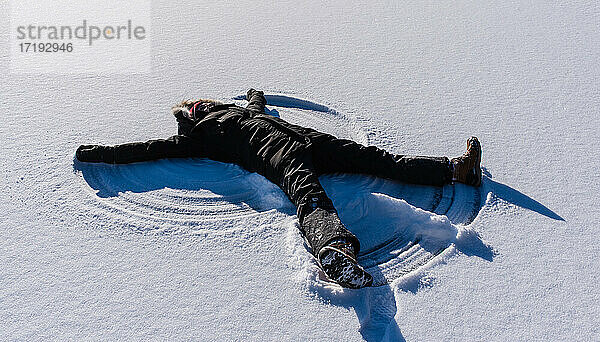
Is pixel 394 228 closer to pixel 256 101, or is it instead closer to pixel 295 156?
pixel 295 156

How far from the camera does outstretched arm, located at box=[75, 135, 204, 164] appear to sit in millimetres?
2896

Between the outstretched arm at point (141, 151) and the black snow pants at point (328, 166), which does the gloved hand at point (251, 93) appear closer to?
the outstretched arm at point (141, 151)

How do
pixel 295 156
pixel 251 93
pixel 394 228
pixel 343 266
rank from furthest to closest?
pixel 251 93 → pixel 295 156 → pixel 394 228 → pixel 343 266

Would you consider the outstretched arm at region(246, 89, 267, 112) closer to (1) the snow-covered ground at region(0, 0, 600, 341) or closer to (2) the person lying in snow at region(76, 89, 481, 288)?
(2) the person lying in snow at region(76, 89, 481, 288)

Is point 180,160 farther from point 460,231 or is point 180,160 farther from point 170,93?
point 460,231

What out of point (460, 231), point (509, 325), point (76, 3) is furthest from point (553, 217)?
point (76, 3)

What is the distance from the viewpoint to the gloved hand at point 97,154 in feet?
9.50

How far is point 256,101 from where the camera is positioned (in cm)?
327

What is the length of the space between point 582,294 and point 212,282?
4.25 ft

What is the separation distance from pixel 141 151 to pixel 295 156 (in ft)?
2.68

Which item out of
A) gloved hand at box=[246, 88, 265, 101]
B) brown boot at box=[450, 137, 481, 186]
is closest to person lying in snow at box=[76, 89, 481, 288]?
brown boot at box=[450, 137, 481, 186]

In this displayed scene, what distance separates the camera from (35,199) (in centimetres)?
267

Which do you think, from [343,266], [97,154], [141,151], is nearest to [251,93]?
[141,151]

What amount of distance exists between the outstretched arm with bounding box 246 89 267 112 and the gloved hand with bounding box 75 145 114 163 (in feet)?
2.50
